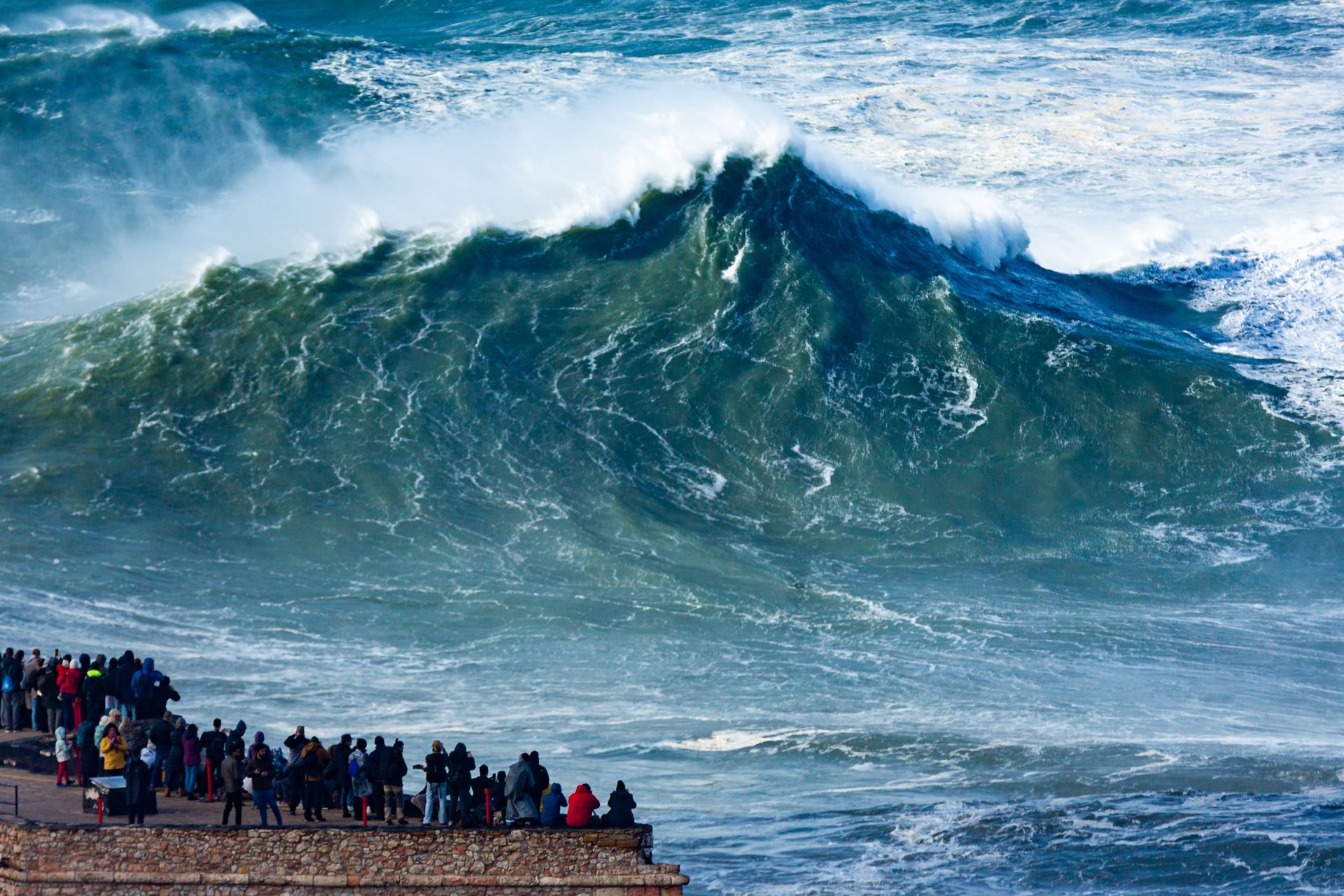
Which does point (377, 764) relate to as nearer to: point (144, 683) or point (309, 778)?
point (309, 778)

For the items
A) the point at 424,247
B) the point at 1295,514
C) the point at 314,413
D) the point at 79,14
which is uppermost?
the point at 79,14

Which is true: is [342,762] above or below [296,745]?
below

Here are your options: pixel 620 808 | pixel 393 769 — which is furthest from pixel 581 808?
pixel 393 769

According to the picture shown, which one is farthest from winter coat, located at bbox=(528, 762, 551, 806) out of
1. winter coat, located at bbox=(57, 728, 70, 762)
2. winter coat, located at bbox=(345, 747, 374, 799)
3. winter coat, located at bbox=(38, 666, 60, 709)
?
winter coat, located at bbox=(38, 666, 60, 709)

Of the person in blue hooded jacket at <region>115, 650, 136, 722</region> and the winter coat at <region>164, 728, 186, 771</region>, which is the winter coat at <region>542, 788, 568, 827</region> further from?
the person in blue hooded jacket at <region>115, 650, 136, 722</region>

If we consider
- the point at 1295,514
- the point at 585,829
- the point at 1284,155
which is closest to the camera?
the point at 585,829

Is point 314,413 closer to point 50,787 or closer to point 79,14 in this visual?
point 50,787

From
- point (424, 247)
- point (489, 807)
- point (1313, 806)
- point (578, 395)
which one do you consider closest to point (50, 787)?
point (489, 807)

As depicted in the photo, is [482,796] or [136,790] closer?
[136,790]
